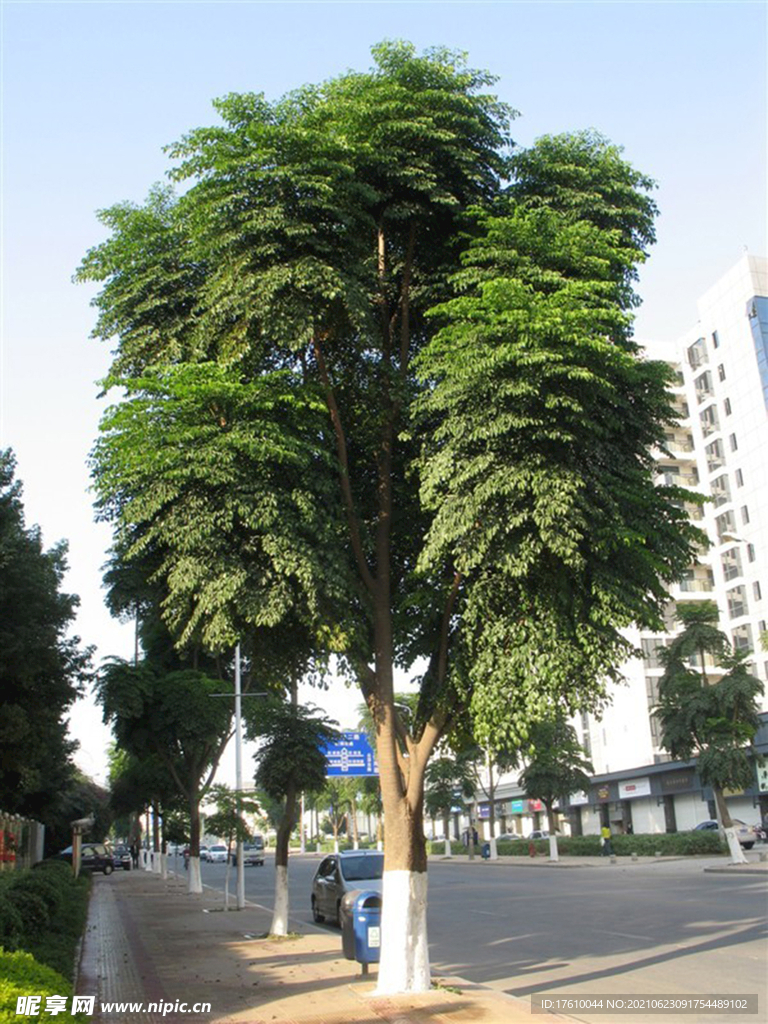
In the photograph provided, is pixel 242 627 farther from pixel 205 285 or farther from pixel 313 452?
pixel 205 285

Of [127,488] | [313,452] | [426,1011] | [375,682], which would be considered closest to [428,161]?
[313,452]

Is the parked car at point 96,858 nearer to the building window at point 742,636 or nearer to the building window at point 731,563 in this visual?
the building window at point 742,636

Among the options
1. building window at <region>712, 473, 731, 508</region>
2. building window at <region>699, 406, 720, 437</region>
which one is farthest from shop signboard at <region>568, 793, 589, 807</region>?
building window at <region>699, 406, 720, 437</region>

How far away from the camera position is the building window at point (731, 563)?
65.4m

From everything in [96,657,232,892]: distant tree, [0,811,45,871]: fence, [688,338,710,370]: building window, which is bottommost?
[0,811,45,871]: fence

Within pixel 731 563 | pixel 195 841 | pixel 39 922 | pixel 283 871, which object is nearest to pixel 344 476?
pixel 39 922

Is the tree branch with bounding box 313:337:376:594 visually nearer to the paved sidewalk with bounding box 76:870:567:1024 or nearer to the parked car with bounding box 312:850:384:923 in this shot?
the paved sidewalk with bounding box 76:870:567:1024

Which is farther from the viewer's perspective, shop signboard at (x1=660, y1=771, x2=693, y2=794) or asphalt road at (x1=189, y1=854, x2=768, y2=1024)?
shop signboard at (x1=660, y1=771, x2=693, y2=794)

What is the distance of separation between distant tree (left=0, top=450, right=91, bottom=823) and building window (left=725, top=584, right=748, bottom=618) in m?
49.7

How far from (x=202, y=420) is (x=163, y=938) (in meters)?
12.5

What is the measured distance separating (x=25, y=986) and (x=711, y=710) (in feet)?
117

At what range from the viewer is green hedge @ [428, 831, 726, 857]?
142 ft

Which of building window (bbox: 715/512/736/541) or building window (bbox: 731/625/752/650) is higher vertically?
building window (bbox: 715/512/736/541)

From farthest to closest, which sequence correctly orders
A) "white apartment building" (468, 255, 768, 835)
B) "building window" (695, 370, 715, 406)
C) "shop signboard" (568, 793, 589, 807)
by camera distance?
"building window" (695, 370, 715, 406) → "shop signboard" (568, 793, 589, 807) → "white apartment building" (468, 255, 768, 835)
